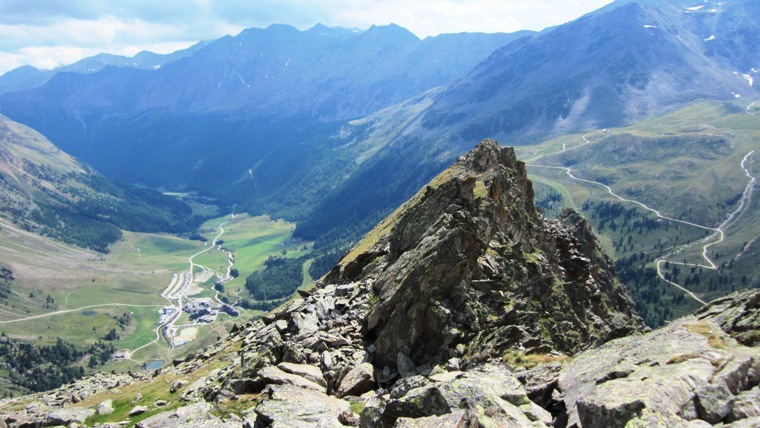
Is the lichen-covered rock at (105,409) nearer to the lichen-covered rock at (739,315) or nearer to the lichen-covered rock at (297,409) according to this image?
the lichen-covered rock at (297,409)

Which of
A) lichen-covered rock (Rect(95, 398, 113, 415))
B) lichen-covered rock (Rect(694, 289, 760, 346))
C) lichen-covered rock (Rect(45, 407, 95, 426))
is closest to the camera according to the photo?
lichen-covered rock (Rect(694, 289, 760, 346))

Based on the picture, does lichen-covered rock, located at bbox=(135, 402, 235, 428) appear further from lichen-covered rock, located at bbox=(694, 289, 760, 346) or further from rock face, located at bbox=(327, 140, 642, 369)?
lichen-covered rock, located at bbox=(694, 289, 760, 346)

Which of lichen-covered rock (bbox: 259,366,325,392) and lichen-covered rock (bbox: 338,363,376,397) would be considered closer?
lichen-covered rock (bbox: 259,366,325,392)

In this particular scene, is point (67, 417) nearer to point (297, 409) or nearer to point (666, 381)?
point (297, 409)

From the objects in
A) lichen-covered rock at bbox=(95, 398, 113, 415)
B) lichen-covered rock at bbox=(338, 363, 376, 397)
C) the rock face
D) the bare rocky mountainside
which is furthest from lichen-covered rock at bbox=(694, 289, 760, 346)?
lichen-covered rock at bbox=(95, 398, 113, 415)

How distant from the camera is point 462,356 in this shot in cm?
3772

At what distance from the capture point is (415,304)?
4125cm

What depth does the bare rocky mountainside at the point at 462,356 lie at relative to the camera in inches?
897

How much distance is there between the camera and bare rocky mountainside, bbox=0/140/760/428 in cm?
2278

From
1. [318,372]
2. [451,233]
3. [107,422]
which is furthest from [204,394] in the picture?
[451,233]

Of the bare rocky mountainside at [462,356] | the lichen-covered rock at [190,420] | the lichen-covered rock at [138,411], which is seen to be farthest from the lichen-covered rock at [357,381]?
the lichen-covered rock at [138,411]

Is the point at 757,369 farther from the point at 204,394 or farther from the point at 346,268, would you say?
the point at 346,268

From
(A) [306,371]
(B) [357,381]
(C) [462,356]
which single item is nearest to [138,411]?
(A) [306,371]

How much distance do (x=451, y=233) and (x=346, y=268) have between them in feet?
77.6
